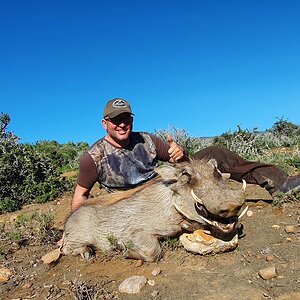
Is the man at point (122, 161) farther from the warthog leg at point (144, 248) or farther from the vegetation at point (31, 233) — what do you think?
the warthog leg at point (144, 248)

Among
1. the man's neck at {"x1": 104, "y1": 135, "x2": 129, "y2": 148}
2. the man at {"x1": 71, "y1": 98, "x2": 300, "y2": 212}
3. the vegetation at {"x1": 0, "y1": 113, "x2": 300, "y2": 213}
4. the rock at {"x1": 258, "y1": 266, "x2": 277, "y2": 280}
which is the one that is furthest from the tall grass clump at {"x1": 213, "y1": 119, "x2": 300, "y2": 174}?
the rock at {"x1": 258, "y1": 266, "x2": 277, "y2": 280}

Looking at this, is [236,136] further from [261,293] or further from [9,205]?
[261,293]

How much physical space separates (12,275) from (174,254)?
5.21 ft

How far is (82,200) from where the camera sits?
15.9 ft

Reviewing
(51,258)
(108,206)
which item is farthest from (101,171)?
(51,258)

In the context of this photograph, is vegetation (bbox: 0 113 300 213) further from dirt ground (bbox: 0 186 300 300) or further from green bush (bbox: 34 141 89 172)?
dirt ground (bbox: 0 186 300 300)

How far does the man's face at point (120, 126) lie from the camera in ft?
16.3

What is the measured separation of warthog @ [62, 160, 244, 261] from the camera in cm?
372

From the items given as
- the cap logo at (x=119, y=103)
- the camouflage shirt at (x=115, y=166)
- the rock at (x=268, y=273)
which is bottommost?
the rock at (x=268, y=273)

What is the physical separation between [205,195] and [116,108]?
1790mm

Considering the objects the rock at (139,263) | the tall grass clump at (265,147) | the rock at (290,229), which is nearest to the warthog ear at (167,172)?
the rock at (139,263)

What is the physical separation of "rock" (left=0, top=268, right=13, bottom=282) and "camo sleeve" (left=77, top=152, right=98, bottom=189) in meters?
1.22

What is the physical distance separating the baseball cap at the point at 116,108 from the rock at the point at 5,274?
6.51ft

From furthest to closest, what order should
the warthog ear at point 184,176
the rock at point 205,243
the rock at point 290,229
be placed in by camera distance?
the rock at point 290,229, the warthog ear at point 184,176, the rock at point 205,243
